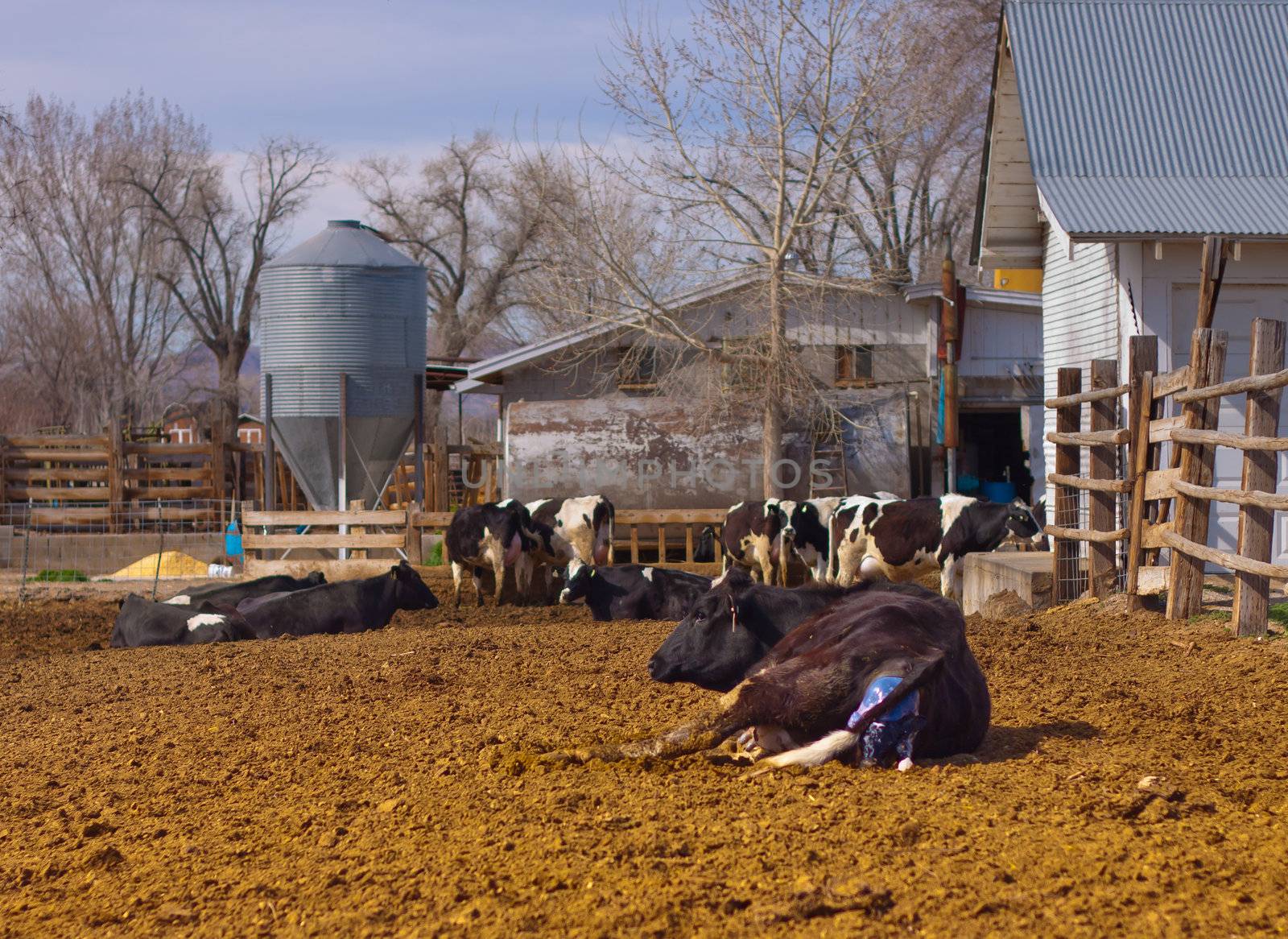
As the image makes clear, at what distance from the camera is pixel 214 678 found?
8.75 meters

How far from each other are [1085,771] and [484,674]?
422 cm

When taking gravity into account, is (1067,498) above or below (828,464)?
below

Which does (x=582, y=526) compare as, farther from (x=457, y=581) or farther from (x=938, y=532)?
(x=938, y=532)

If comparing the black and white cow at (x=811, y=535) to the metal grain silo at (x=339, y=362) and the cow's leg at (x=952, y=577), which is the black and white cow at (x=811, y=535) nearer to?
the cow's leg at (x=952, y=577)

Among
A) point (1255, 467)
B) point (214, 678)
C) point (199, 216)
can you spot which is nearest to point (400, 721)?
point (214, 678)

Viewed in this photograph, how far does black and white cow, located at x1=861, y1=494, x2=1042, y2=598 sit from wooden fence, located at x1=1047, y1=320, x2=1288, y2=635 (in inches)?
94.7

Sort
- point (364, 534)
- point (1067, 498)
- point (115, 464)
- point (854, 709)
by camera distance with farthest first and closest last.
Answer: point (115, 464) < point (364, 534) < point (1067, 498) < point (854, 709)

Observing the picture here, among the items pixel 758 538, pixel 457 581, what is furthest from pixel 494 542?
pixel 758 538

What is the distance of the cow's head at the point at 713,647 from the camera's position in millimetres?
7156

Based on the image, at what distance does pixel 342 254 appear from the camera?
934 inches

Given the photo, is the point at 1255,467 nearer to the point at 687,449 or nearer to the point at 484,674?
the point at 484,674

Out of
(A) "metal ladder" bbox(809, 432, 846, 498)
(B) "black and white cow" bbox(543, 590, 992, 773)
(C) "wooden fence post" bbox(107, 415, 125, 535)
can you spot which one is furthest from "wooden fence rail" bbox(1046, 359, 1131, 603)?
(C) "wooden fence post" bbox(107, 415, 125, 535)

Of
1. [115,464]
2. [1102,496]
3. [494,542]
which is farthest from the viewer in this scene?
[115,464]

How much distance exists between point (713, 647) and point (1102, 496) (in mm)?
5028
